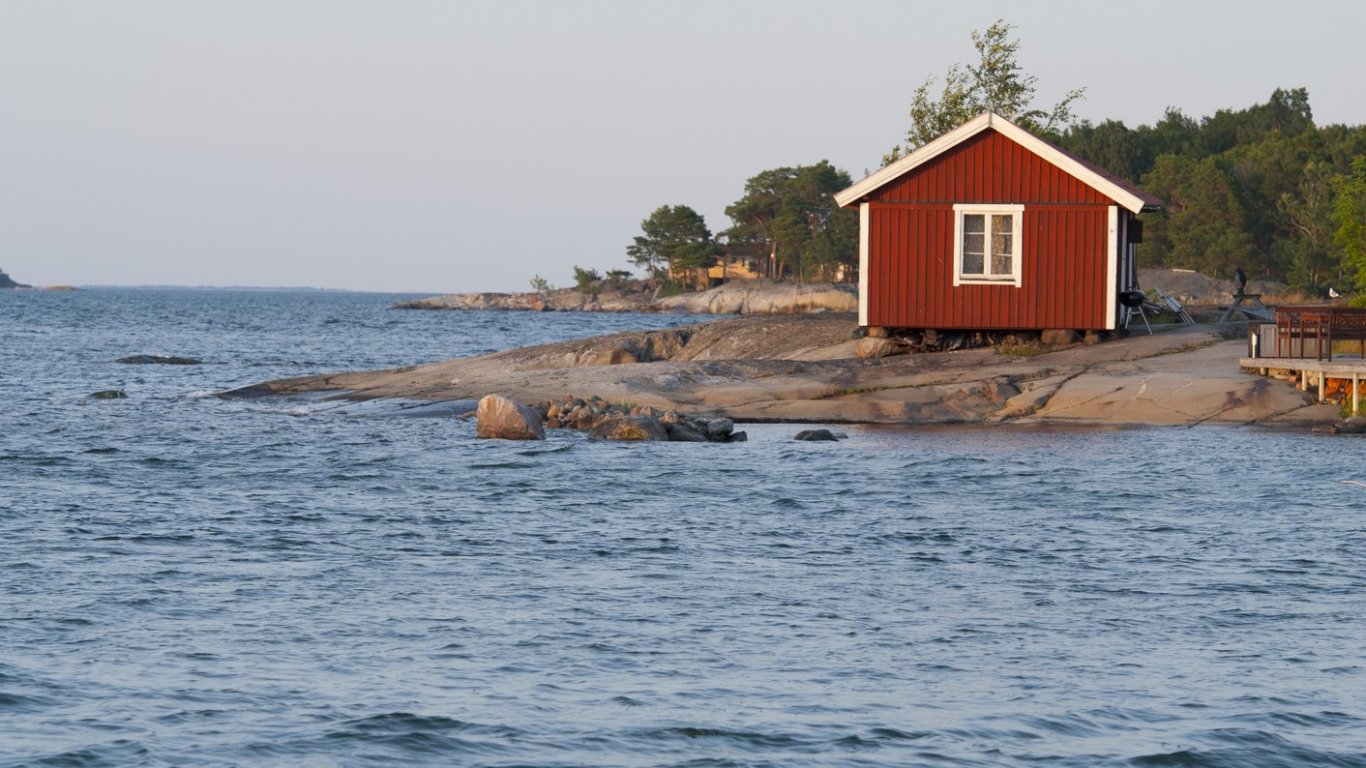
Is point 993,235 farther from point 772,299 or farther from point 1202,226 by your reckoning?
point 772,299

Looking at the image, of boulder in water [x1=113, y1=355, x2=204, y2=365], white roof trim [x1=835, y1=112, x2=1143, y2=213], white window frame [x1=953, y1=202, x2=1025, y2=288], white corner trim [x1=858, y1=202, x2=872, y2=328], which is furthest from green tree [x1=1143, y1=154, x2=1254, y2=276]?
white corner trim [x1=858, y1=202, x2=872, y2=328]

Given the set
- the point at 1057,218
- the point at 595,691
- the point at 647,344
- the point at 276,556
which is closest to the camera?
the point at 595,691

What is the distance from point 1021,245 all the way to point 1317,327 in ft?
21.7

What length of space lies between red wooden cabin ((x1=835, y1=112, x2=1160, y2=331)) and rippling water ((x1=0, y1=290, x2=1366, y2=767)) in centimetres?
720

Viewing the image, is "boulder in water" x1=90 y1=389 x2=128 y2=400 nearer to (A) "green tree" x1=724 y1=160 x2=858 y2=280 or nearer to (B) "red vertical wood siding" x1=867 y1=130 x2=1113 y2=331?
(B) "red vertical wood siding" x1=867 y1=130 x2=1113 y2=331

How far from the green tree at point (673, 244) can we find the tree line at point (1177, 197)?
12 centimetres

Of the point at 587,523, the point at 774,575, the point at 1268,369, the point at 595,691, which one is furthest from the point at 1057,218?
the point at 595,691

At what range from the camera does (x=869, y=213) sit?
3384 cm

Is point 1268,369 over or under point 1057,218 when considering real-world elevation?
under

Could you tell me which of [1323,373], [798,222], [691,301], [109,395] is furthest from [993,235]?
[798,222]

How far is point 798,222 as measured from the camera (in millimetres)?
124562

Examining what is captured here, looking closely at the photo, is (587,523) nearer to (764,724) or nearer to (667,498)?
(667,498)

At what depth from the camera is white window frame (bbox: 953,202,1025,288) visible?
109 feet

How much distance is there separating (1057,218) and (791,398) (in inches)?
276
